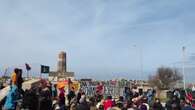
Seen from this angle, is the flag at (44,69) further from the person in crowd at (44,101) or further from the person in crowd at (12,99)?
the person in crowd at (12,99)

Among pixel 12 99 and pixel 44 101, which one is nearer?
pixel 12 99

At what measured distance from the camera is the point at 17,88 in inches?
488

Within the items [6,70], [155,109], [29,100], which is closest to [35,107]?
[29,100]

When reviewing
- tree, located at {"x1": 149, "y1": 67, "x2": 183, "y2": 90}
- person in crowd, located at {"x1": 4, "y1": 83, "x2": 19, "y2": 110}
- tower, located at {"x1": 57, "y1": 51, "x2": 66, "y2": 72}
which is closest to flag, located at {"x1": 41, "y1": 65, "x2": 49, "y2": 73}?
tower, located at {"x1": 57, "y1": 51, "x2": 66, "y2": 72}

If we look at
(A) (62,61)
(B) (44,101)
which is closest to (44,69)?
(B) (44,101)

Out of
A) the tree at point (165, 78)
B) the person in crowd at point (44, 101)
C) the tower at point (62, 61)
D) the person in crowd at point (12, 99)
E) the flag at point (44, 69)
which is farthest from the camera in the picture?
the tree at point (165, 78)

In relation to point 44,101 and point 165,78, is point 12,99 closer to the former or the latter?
point 44,101

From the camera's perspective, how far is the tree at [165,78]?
105144mm

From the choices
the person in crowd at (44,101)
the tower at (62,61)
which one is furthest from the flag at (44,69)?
the tower at (62,61)

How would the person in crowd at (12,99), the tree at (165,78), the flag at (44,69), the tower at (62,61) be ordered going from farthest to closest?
the tree at (165,78) < the tower at (62,61) < the flag at (44,69) < the person in crowd at (12,99)

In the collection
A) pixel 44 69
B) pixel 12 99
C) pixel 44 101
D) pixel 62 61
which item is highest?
pixel 62 61

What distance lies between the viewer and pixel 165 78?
108 meters

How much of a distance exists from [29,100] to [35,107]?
879 mm

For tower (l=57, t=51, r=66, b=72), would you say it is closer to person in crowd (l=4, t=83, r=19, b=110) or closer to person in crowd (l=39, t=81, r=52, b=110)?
person in crowd (l=39, t=81, r=52, b=110)
